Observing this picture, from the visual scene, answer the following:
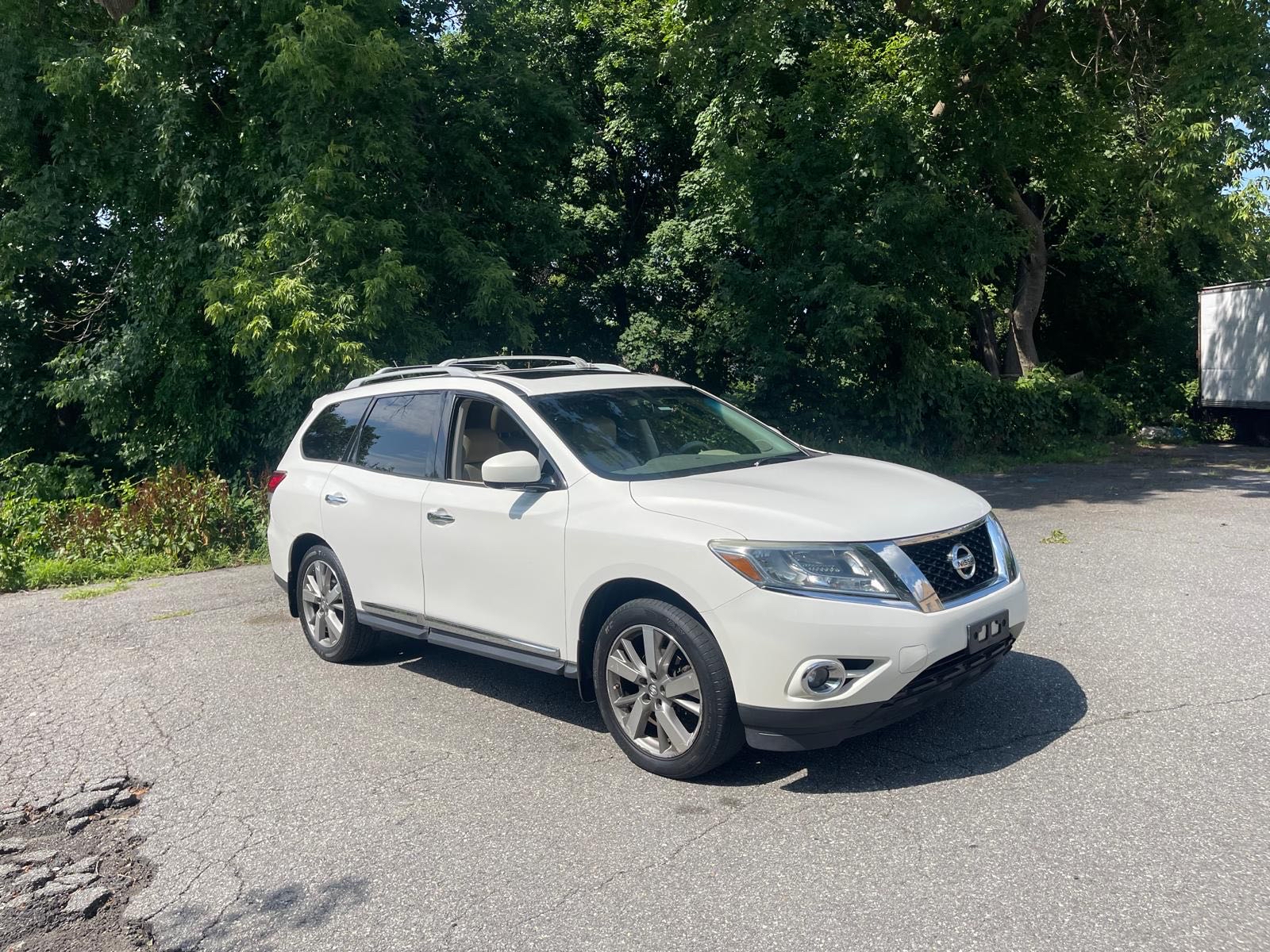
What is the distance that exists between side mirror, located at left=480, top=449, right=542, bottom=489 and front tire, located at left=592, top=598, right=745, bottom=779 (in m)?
0.82

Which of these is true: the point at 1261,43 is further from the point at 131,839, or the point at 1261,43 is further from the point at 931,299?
the point at 131,839

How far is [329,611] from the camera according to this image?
23.1 ft

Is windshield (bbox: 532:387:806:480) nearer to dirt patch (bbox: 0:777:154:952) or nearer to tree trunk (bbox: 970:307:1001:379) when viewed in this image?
dirt patch (bbox: 0:777:154:952)

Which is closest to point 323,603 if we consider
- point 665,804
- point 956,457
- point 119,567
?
point 665,804

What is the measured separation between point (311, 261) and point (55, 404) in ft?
25.3

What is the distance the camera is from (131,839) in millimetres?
4551

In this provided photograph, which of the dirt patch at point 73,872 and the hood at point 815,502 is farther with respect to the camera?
the hood at point 815,502

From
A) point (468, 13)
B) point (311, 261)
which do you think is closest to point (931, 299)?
point (468, 13)

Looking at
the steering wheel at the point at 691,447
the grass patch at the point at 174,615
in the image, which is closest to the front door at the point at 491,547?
the steering wheel at the point at 691,447

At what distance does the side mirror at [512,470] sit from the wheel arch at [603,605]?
67cm

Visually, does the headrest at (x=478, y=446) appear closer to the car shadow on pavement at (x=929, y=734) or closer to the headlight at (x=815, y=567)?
the car shadow on pavement at (x=929, y=734)

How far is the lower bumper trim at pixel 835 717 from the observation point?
14.4ft

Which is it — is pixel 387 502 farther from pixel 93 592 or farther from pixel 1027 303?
pixel 1027 303

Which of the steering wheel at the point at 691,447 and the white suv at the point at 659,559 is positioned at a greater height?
the steering wheel at the point at 691,447
